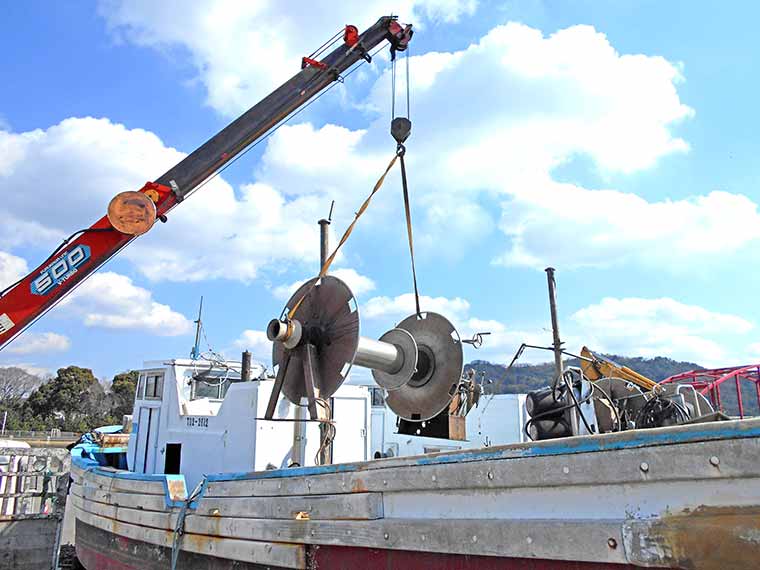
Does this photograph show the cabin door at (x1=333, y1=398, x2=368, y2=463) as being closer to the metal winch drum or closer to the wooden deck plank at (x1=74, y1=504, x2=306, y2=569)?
the metal winch drum

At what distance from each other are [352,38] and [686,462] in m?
8.21

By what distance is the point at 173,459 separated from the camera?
8.33 m

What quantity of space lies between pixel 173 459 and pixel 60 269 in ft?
10.5

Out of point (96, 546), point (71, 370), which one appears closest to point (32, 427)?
point (71, 370)

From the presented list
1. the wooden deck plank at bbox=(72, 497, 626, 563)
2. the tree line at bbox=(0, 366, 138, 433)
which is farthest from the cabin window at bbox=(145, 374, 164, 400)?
the tree line at bbox=(0, 366, 138, 433)

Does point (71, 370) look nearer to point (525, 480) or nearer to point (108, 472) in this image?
point (108, 472)

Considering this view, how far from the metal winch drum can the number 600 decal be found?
326cm

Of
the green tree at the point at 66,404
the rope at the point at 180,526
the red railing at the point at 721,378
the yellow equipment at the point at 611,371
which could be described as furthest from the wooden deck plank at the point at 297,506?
the green tree at the point at 66,404

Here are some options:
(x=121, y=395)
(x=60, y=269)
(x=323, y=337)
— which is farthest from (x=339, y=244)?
(x=121, y=395)

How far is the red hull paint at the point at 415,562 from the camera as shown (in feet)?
9.95

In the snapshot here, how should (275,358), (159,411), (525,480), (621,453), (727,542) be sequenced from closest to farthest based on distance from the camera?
(727,542)
(621,453)
(525,480)
(275,358)
(159,411)

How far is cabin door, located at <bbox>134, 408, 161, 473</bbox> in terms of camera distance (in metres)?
8.61

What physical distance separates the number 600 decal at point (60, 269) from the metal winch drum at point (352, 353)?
326 cm

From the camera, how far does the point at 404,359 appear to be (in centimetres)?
575
